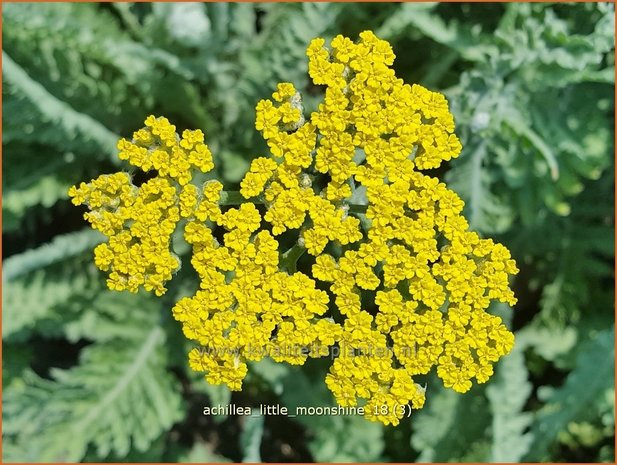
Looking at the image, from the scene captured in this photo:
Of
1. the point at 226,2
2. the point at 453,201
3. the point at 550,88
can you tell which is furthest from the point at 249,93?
the point at 453,201

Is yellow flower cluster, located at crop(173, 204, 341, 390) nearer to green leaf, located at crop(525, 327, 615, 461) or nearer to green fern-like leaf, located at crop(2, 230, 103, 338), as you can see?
green fern-like leaf, located at crop(2, 230, 103, 338)

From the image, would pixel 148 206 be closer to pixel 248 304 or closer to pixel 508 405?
pixel 248 304

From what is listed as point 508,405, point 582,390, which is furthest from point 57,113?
point 582,390

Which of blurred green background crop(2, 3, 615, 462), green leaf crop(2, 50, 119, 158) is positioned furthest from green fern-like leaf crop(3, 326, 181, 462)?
green leaf crop(2, 50, 119, 158)

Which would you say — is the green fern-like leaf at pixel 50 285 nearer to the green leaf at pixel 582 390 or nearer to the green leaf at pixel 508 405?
the green leaf at pixel 508 405

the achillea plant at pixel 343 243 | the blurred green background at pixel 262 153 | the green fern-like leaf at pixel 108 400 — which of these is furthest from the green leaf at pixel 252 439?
the achillea plant at pixel 343 243

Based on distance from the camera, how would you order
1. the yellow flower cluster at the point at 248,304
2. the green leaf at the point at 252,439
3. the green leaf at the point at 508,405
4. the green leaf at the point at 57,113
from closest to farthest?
the yellow flower cluster at the point at 248,304 < the green leaf at the point at 57,113 < the green leaf at the point at 252,439 < the green leaf at the point at 508,405

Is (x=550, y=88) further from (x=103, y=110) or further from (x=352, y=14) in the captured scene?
(x=103, y=110)
